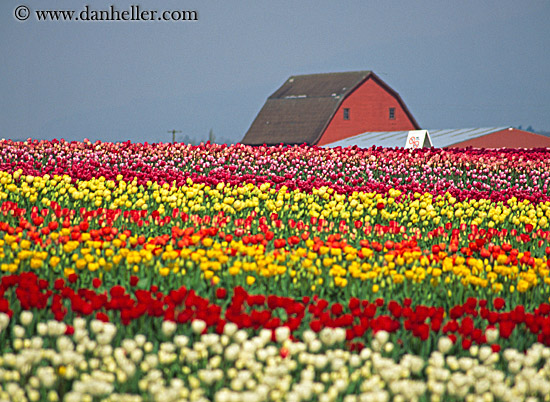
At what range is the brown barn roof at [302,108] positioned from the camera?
54.6 m

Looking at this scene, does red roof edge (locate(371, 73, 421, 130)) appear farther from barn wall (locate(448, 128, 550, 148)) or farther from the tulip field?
the tulip field

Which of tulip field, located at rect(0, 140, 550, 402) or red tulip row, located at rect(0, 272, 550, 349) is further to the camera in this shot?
red tulip row, located at rect(0, 272, 550, 349)

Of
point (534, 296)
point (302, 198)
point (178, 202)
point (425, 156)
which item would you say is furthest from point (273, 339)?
point (425, 156)

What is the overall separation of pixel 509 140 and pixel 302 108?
1742cm

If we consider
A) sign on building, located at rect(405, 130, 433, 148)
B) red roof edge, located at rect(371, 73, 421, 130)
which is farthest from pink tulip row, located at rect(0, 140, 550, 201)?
red roof edge, located at rect(371, 73, 421, 130)

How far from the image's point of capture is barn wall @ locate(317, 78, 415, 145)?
54.7 m

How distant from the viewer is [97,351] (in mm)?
4500

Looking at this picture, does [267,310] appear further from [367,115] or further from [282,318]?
[367,115]

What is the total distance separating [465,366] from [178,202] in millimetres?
6974

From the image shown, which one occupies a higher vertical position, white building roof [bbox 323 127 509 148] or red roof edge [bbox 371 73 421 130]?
red roof edge [bbox 371 73 421 130]

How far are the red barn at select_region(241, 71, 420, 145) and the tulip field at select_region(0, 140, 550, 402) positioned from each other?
43.4 m

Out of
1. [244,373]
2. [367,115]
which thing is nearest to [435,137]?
[367,115]

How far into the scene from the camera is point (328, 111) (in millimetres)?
54562

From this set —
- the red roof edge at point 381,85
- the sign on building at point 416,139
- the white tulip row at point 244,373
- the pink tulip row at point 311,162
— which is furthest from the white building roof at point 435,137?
the white tulip row at point 244,373
